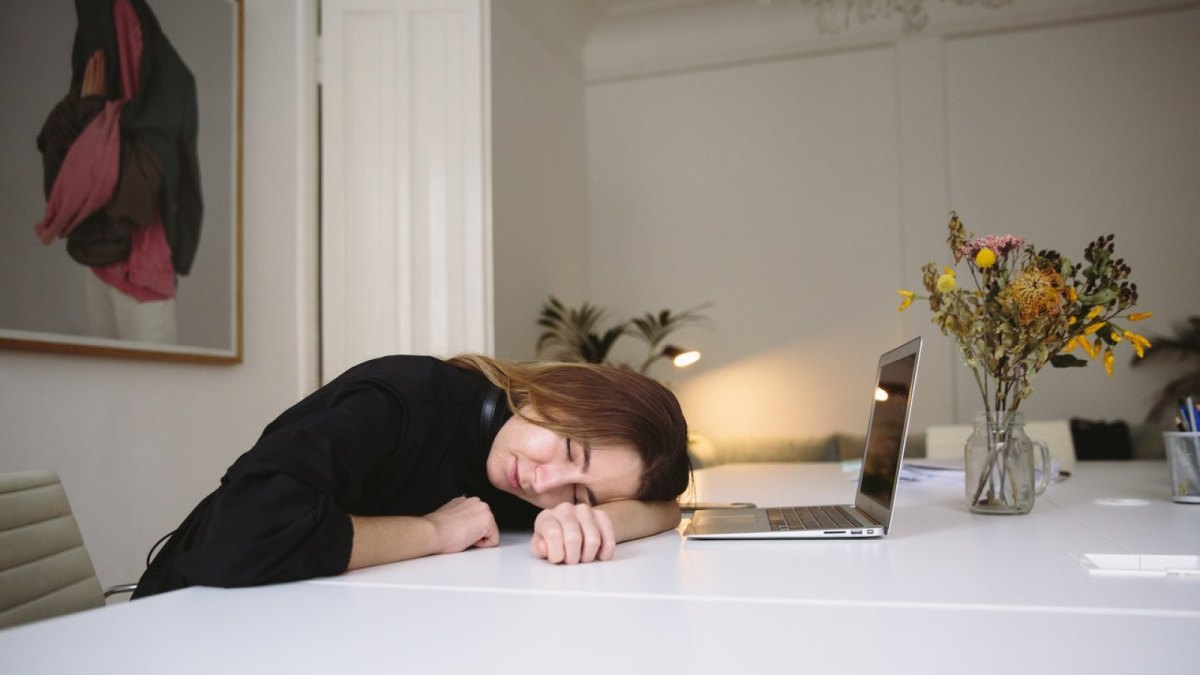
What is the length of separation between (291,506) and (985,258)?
3.91 ft

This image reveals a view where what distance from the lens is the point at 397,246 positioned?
3.63 m

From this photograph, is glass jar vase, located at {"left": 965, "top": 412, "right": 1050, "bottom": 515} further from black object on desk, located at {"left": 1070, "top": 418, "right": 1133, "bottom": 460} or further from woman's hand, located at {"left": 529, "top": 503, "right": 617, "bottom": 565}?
black object on desk, located at {"left": 1070, "top": 418, "right": 1133, "bottom": 460}

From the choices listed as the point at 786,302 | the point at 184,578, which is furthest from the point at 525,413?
the point at 786,302

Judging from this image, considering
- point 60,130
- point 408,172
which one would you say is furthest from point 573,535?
point 408,172

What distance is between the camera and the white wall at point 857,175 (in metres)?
5.27

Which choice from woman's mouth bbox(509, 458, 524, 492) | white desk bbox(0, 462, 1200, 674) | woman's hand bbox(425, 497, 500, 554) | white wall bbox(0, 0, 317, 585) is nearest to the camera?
white desk bbox(0, 462, 1200, 674)

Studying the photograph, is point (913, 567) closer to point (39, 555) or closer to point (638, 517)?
point (638, 517)

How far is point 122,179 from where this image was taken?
2.69 meters

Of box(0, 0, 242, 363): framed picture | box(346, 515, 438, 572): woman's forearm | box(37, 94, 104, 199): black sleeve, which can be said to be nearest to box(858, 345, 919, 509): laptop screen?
box(346, 515, 438, 572): woman's forearm

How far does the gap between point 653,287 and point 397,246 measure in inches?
109

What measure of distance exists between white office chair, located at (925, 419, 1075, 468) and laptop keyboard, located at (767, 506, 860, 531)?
2043mm

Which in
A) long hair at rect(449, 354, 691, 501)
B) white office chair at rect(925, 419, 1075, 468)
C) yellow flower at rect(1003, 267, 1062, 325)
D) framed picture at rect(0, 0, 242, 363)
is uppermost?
framed picture at rect(0, 0, 242, 363)

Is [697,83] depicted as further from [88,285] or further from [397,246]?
[88,285]

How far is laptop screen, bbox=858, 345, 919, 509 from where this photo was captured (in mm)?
1309
